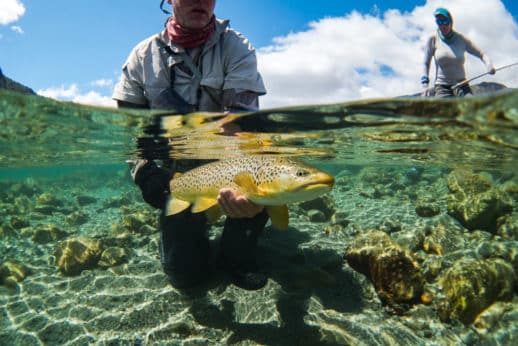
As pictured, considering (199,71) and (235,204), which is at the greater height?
(199,71)

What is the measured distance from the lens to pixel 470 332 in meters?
4.50

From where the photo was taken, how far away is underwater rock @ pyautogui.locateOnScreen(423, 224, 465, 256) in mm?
6688

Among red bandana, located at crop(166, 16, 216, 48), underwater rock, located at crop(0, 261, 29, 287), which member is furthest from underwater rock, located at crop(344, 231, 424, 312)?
underwater rock, located at crop(0, 261, 29, 287)

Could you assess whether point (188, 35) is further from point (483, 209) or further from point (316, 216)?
point (483, 209)

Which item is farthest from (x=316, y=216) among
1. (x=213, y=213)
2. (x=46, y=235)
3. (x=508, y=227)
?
(x=46, y=235)

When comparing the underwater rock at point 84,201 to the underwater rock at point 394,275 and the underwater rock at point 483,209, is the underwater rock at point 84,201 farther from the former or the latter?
the underwater rock at point 483,209

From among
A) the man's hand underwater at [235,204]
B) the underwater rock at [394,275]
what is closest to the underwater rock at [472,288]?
the underwater rock at [394,275]

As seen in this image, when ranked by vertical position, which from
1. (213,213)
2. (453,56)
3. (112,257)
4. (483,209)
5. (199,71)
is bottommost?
(112,257)

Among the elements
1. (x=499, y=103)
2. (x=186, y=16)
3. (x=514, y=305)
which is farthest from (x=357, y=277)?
(x=186, y=16)

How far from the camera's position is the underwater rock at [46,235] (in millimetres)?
8828

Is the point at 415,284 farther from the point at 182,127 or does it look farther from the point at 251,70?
the point at 182,127

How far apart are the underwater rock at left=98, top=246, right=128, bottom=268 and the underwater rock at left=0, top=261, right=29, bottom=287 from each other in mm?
1665

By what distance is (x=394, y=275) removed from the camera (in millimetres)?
5020

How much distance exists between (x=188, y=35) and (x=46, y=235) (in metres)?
8.13
